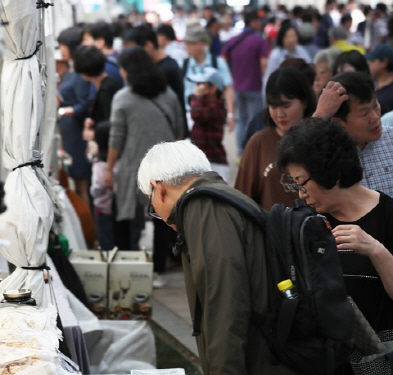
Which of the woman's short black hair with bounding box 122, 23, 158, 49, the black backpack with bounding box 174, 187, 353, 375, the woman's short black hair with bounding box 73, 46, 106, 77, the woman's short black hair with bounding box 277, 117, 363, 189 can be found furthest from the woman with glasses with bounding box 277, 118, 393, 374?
the woman's short black hair with bounding box 122, 23, 158, 49

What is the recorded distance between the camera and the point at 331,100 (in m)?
4.14

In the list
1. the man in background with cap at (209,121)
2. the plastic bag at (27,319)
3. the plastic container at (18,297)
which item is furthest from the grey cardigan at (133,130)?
the plastic bag at (27,319)

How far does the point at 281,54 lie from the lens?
11.5 m

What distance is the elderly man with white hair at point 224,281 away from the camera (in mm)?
3008

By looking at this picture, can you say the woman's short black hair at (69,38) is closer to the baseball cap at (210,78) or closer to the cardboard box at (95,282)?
the baseball cap at (210,78)

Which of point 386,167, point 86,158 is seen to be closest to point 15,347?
Result: point 386,167

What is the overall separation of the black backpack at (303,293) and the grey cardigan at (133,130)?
410 cm

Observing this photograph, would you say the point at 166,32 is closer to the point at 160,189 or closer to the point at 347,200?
the point at 347,200

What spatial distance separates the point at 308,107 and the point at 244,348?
213cm

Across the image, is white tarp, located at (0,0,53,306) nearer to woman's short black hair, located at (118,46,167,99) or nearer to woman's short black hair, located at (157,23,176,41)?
woman's short black hair, located at (118,46,167,99)

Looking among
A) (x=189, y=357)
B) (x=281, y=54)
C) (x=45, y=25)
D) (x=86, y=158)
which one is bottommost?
(x=189, y=357)

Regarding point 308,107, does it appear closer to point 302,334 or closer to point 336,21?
point 302,334

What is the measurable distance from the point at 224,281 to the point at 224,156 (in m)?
5.05

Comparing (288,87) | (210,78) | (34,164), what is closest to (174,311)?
(210,78)
